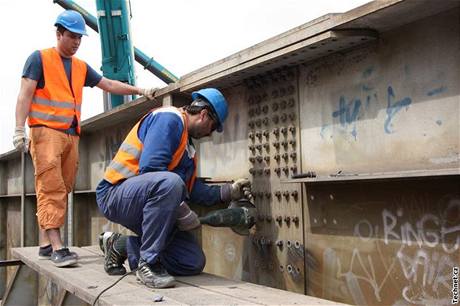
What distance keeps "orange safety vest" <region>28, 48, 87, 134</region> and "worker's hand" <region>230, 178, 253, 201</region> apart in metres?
1.54

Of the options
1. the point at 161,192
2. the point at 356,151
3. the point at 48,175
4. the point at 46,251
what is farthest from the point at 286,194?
the point at 46,251

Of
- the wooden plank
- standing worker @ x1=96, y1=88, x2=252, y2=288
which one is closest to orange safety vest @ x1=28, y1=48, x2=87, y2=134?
standing worker @ x1=96, y1=88, x2=252, y2=288

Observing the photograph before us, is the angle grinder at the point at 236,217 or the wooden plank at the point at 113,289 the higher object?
the angle grinder at the point at 236,217

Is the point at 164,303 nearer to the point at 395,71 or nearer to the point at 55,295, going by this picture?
the point at 395,71

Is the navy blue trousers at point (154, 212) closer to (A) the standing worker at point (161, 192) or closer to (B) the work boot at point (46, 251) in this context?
(A) the standing worker at point (161, 192)

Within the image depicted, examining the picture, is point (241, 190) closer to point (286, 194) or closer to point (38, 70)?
point (286, 194)

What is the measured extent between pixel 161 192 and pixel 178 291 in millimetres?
600

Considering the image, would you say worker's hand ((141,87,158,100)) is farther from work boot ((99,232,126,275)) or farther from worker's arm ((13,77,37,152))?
work boot ((99,232,126,275))

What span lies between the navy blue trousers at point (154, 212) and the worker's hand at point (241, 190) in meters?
0.59

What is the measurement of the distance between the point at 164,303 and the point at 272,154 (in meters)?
1.61

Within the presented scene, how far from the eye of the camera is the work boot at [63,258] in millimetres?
3971

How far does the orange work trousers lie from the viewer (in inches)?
160

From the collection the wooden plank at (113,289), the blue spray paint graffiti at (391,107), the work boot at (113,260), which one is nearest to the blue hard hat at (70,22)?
the work boot at (113,260)

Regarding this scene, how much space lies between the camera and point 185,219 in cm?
337
